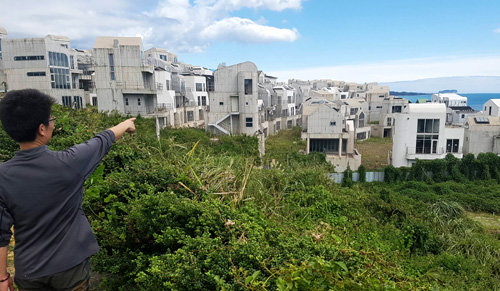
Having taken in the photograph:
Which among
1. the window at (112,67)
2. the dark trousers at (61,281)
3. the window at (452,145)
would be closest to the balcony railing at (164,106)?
the window at (112,67)

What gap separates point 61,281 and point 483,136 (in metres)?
28.6

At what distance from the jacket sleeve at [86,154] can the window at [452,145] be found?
25640 millimetres

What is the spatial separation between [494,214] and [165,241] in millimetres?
19119

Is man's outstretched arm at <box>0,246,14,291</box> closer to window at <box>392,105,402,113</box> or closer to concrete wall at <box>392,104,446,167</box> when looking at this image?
concrete wall at <box>392,104,446,167</box>

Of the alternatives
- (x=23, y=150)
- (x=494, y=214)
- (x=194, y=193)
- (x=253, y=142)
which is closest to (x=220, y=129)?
(x=253, y=142)

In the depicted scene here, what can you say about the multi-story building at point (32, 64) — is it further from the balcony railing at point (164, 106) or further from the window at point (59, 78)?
the balcony railing at point (164, 106)

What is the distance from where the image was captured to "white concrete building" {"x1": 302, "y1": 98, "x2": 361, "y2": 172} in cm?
2459

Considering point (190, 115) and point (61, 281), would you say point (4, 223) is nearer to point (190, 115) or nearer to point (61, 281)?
point (61, 281)

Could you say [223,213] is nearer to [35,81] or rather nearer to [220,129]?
[220,129]

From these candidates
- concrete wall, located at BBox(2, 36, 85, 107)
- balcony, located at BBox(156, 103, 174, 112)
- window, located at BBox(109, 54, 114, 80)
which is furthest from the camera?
balcony, located at BBox(156, 103, 174, 112)

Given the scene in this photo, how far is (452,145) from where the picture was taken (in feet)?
76.2

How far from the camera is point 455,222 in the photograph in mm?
10562

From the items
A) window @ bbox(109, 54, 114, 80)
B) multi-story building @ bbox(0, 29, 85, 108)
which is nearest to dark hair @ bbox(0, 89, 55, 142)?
window @ bbox(109, 54, 114, 80)

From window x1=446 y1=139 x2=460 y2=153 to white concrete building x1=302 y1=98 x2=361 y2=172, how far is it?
609 centimetres
